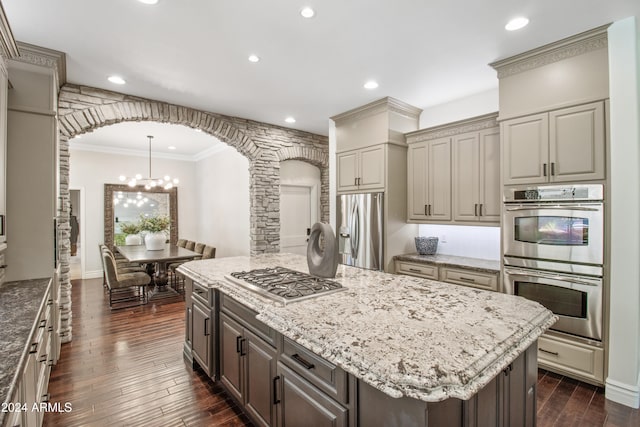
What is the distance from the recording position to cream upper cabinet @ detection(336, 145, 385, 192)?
13.4 feet

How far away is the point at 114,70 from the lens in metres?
3.15

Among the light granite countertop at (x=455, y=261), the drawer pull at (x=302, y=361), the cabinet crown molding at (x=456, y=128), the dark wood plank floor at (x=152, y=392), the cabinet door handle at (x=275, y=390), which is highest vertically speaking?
the cabinet crown molding at (x=456, y=128)

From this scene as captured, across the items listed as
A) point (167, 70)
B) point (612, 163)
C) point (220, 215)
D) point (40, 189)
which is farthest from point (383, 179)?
point (220, 215)

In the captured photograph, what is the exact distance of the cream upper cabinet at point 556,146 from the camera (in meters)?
2.47

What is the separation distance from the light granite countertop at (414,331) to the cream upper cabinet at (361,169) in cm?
224

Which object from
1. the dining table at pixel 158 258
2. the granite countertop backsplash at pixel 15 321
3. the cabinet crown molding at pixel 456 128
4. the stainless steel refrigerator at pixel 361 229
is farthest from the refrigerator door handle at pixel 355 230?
the granite countertop backsplash at pixel 15 321

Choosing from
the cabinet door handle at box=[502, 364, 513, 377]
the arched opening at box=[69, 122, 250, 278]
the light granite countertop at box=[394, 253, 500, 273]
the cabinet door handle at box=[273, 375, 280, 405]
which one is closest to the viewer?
the cabinet door handle at box=[502, 364, 513, 377]

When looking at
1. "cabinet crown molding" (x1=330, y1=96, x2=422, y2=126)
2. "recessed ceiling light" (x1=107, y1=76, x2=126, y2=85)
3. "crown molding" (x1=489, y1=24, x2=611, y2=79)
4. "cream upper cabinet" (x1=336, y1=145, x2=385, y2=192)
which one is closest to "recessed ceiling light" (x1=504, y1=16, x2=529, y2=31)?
"crown molding" (x1=489, y1=24, x2=611, y2=79)

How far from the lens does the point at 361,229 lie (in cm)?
423

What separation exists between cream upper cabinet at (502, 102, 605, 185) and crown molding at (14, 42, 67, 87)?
4165 mm

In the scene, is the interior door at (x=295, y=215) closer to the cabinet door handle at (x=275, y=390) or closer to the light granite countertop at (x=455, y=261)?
the light granite countertop at (x=455, y=261)

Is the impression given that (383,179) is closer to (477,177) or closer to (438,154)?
(438,154)

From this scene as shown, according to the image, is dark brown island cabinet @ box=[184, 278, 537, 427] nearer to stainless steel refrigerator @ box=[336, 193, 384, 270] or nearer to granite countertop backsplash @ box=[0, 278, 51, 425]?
granite countertop backsplash @ box=[0, 278, 51, 425]

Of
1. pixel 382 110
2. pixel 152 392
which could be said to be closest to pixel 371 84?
pixel 382 110
